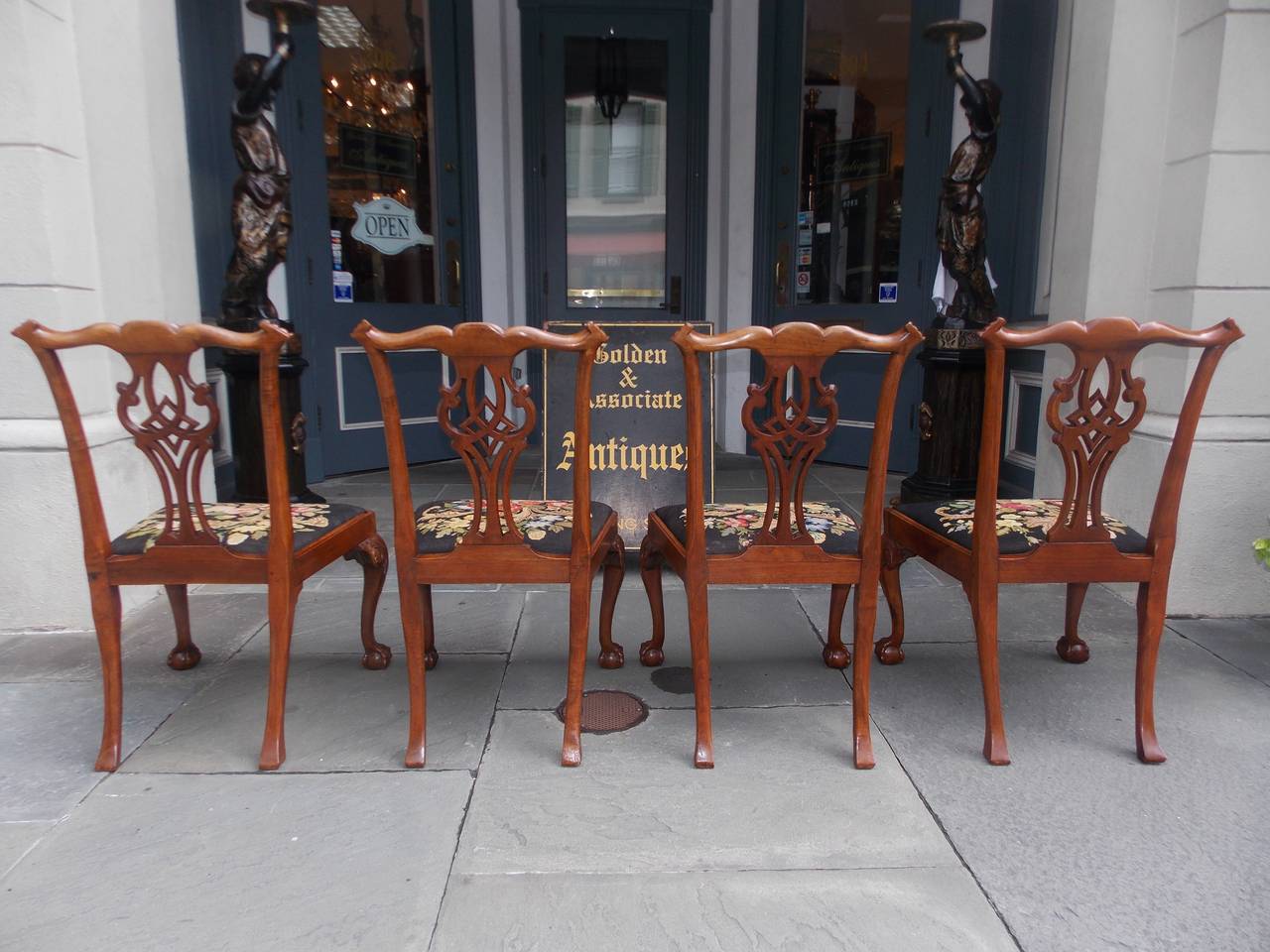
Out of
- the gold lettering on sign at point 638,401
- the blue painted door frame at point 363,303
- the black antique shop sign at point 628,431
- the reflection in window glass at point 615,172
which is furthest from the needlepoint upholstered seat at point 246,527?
the reflection in window glass at point 615,172

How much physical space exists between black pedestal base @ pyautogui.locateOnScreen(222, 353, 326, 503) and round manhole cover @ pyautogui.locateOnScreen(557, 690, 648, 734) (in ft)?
7.43

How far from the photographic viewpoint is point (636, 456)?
362cm

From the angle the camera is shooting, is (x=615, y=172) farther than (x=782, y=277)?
Yes

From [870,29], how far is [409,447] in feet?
13.5

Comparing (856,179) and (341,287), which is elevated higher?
(856,179)

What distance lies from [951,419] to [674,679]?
249 cm

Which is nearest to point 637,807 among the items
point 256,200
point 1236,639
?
point 1236,639

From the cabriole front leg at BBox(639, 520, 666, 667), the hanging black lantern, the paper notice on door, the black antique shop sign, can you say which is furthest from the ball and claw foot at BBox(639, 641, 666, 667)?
the hanging black lantern

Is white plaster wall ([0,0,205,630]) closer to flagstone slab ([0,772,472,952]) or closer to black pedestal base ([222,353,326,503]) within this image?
black pedestal base ([222,353,326,503])

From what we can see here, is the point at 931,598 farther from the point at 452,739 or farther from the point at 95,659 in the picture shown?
the point at 95,659

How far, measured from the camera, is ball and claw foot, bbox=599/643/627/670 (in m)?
2.69

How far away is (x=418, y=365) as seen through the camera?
228 inches

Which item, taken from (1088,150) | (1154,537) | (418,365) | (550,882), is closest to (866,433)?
(1088,150)

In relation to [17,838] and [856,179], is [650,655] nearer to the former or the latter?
[17,838]
